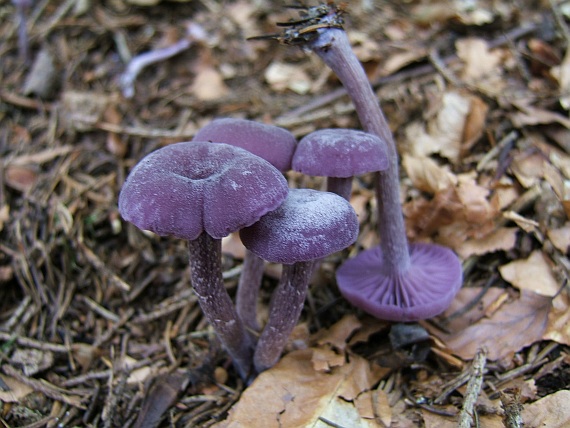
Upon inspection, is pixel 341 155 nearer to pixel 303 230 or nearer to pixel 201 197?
pixel 303 230

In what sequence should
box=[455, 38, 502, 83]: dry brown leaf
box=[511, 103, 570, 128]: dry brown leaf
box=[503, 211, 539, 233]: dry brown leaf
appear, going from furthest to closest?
box=[455, 38, 502, 83]: dry brown leaf
box=[511, 103, 570, 128]: dry brown leaf
box=[503, 211, 539, 233]: dry brown leaf

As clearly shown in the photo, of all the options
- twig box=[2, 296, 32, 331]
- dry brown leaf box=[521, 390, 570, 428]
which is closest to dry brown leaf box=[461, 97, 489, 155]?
dry brown leaf box=[521, 390, 570, 428]

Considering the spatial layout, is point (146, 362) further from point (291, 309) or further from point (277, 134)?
point (277, 134)

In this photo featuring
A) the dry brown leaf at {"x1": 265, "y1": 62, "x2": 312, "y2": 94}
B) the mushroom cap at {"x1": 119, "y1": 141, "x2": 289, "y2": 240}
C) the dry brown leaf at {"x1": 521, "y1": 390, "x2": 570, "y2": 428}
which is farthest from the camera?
Result: the dry brown leaf at {"x1": 265, "y1": 62, "x2": 312, "y2": 94}

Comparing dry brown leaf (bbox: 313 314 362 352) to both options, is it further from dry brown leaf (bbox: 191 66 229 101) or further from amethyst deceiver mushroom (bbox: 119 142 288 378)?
dry brown leaf (bbox: 191 66 229 101)

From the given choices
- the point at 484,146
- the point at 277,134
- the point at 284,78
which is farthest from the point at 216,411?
the point at 284,78

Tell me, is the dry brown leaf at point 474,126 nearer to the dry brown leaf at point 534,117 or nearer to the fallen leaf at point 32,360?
the dry brown leaf at point 534,117

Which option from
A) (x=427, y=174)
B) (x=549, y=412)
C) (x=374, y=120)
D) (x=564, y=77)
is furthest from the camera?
(x=564, y=77)

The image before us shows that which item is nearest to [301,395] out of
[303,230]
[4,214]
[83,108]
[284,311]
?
[284,311]
